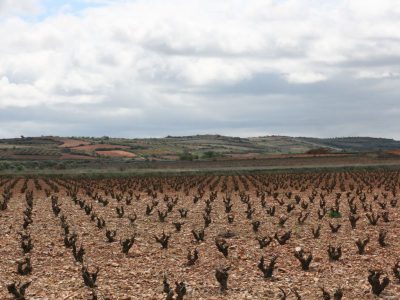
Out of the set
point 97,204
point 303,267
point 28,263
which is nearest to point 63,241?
point 28,263

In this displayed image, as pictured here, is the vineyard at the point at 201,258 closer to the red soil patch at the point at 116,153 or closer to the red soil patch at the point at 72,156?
the red soil patch at the point at 72,156

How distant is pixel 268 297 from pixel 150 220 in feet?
44.6

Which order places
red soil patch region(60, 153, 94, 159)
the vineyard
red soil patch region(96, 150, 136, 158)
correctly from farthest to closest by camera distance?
red soil patch region(96, 150, 136, 158) → red soil patch region(60, 153, 94, 159) → the vineyard

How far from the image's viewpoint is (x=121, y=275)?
14.9 m

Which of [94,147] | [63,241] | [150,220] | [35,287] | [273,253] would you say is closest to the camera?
[35,287]

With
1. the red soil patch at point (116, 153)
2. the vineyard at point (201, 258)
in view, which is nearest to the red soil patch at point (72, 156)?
the red soil patch at point (116, 153)

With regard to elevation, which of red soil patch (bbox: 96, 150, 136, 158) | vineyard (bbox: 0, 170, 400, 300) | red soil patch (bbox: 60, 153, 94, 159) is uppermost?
red soil patch (bbox: 96, 150, 136, 158)

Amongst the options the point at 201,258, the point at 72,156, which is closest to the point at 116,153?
the point at 72,156

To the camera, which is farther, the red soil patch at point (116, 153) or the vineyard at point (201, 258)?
the red soil patch at point (116, 153)

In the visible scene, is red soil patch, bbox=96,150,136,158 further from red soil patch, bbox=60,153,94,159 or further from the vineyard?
the vineyard

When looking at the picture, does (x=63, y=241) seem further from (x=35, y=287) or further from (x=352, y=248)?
(x=352, y=248)

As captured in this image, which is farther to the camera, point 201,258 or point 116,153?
point 116,153

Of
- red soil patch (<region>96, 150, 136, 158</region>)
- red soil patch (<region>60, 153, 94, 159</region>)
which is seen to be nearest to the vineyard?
red soil patch (<region>60, 153, 94, 159</region>)

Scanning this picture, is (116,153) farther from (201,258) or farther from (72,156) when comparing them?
(201,258)
